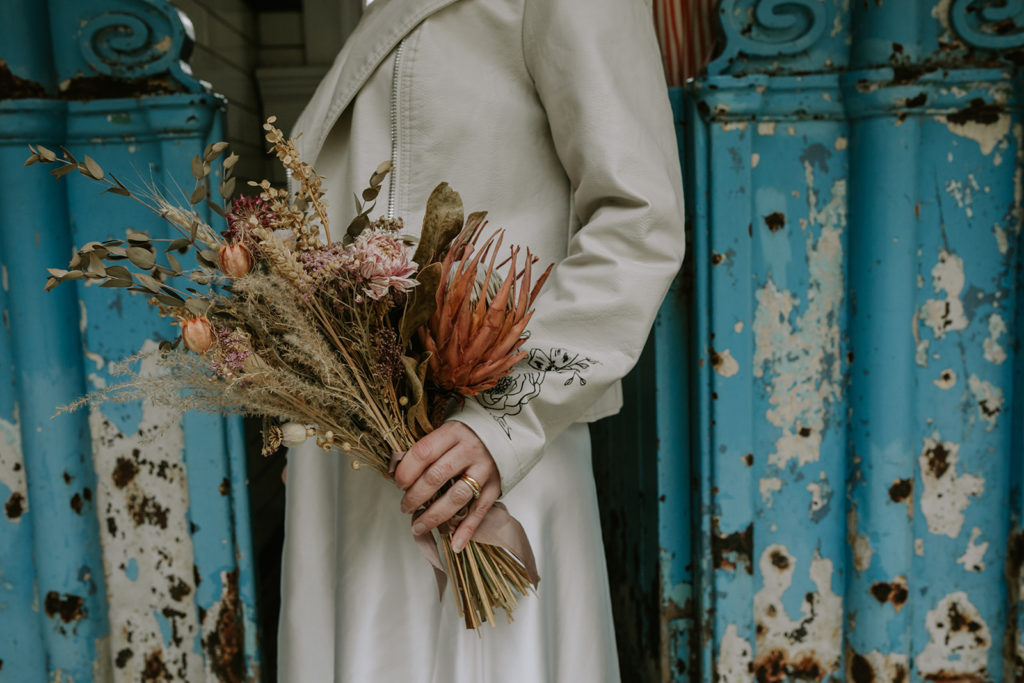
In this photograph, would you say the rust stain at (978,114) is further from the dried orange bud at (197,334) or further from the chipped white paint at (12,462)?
the chipped white paint at (12,462)

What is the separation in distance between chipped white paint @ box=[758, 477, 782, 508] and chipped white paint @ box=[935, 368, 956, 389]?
39 cm

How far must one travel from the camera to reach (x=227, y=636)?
5.82 feet

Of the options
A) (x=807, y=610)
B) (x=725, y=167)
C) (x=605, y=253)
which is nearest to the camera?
(x=605, y=253)

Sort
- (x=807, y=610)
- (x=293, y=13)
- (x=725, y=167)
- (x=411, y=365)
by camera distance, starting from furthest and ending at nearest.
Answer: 1. (x=293, y=13)
2. (x=807, y=610)
3. (x=725, y=167)
4. (x=411, y=365)

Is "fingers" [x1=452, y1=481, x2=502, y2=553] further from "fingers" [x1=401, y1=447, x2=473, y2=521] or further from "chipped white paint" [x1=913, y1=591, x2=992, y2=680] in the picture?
"chipped white paint" [x1=913, y1=591, x2=992, y2=680]

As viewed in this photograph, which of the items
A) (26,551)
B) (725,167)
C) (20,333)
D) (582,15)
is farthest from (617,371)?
(26,551)

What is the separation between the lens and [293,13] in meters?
3.18

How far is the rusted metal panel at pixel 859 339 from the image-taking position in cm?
153

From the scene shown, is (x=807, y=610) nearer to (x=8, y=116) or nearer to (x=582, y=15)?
(x=582, y=15)

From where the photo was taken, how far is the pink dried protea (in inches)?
35.8

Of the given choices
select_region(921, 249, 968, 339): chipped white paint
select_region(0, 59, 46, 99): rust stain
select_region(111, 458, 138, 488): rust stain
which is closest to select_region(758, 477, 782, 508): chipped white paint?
select_region(921, 249, 968, 339): chipped white paint

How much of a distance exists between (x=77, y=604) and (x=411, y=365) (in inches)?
51.0

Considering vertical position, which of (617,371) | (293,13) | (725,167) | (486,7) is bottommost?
(617,371)

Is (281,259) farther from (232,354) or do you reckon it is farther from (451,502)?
(451,502)
